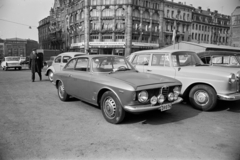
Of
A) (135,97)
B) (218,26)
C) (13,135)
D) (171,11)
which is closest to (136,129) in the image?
(135,97)

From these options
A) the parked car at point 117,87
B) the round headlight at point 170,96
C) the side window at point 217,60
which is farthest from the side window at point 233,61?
the round headlight at point 170,96

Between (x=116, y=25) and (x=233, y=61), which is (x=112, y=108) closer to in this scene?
(x=233, y=61)

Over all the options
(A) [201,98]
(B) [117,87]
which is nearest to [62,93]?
(B) [117,87]

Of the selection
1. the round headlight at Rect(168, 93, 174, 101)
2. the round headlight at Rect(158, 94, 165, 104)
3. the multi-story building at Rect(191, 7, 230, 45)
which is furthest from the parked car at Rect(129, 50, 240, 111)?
the multi-story building at Rect(191, 7, 230, 45)

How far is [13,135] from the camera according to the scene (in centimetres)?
344

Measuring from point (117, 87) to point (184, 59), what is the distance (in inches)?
126

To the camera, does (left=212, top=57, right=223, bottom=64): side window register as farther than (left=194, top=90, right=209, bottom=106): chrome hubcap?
Yes

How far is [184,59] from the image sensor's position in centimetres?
603

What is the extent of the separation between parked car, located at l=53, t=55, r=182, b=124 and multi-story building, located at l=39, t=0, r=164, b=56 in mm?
36124

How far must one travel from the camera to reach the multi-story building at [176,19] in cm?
4753

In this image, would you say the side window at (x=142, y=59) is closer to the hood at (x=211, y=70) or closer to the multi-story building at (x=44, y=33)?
the hood at (x=211, y=70)

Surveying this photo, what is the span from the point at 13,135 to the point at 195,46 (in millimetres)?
19899

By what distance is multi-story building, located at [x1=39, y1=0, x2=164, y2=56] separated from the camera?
41000 millimetres

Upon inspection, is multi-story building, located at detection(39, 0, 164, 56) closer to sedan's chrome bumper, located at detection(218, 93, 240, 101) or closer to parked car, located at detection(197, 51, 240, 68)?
parked car, located at detection(197, 51, 240, 68)
